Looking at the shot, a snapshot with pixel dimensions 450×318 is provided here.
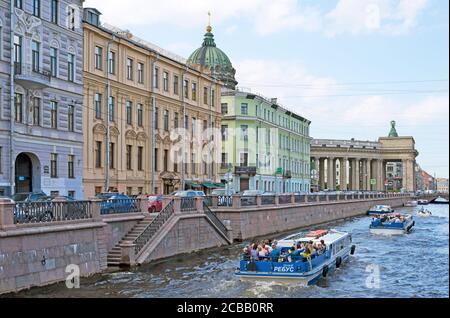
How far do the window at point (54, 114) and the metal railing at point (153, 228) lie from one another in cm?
1101

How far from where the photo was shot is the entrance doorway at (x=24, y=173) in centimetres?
3553

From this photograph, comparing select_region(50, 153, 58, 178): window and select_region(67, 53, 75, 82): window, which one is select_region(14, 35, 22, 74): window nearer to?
select_region(67, 53, 75, 82): window

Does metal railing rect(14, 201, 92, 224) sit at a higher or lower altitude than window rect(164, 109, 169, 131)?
lower

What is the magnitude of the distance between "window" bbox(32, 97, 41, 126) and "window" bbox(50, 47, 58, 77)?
2172 millimetres

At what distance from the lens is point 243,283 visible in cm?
2270

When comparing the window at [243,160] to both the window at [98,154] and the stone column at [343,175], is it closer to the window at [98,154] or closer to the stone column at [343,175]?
the window at [98,154]

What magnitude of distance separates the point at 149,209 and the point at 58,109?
9548 mm

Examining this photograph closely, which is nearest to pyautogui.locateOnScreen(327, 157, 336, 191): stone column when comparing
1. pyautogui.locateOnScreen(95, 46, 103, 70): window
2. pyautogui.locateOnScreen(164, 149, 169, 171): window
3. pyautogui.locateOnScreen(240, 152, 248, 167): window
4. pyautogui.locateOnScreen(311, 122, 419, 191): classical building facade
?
pyautogui.locateOnScreen(311, 122, 419, 191): classical building facade

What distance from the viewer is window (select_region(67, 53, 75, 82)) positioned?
38.4 metres

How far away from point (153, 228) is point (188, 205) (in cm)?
427

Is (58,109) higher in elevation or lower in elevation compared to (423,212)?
higher

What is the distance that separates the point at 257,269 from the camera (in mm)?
22484
